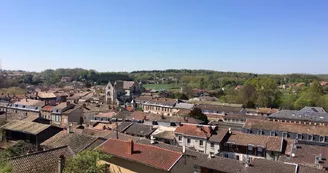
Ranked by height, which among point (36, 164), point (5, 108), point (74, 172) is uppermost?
point (74, 172)

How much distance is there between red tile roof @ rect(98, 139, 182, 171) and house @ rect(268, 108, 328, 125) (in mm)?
47850

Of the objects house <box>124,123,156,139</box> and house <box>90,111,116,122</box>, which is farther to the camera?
house <box>90,111,116,122</box>

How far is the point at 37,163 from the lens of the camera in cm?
1930

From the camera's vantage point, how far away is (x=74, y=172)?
1443cm

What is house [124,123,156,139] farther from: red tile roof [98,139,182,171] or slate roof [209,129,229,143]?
red tile roof [98,139,182,171]

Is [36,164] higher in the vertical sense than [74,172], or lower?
lower

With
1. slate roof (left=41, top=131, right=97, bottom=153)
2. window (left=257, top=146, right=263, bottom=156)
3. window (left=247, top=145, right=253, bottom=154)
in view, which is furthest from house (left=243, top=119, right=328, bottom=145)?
slate roof (left=41, top=131, right=97, bottom=153)

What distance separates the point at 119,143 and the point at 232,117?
45753 millimetres

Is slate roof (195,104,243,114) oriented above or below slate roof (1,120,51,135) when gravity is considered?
below

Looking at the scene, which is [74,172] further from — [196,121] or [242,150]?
[196,121]

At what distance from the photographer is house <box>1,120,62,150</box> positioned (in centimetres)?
3425

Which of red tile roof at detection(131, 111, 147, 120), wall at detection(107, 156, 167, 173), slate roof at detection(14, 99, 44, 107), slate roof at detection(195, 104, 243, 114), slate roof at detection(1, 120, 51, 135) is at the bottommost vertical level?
slate roof at detection(195, 104, 243, 114)

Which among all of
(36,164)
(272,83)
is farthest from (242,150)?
(272,83)

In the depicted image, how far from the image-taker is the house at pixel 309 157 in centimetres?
2885
